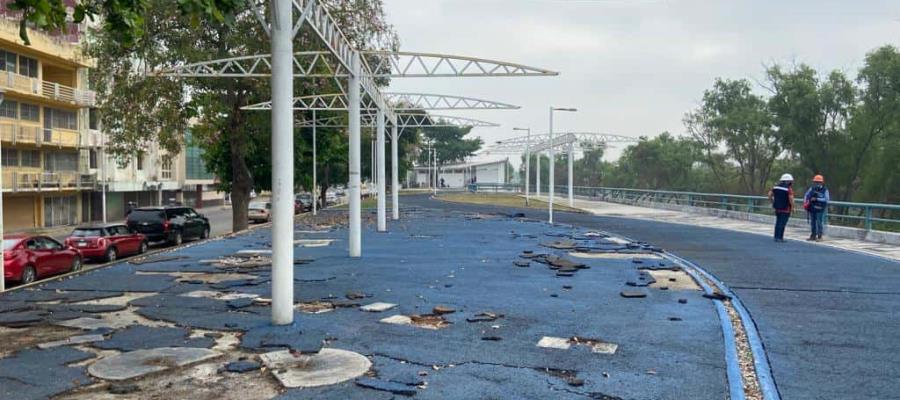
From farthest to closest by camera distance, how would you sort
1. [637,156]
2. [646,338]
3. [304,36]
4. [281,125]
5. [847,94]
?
[637,156] < [847,94] < [304,36] < [281,125] < [646,338]

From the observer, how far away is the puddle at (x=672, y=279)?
11.4 metres

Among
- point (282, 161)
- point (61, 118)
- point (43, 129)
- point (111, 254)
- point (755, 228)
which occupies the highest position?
point (61, 118)

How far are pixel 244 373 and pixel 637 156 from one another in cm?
6563

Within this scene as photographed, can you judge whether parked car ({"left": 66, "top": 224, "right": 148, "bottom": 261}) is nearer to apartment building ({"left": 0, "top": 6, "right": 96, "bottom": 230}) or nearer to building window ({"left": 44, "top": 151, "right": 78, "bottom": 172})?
apartment building ({"left": 0, "top": 6, "right": 96, "bottom": 230})

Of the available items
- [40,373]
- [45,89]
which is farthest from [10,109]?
[40,373]

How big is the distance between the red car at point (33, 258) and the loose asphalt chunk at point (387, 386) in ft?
45.3

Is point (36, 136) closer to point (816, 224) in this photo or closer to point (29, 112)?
point (29, 112)

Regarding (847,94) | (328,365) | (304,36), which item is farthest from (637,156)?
(328,365)

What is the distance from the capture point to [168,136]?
25422mm

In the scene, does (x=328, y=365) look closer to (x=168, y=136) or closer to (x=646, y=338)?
(x=646, y=338)

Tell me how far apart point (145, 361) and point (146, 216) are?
22810 millimetres

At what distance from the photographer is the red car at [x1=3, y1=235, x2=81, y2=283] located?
16906 mm

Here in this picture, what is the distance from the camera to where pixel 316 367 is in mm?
6520

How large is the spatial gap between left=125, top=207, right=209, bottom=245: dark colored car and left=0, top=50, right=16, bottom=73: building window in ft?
49.9
